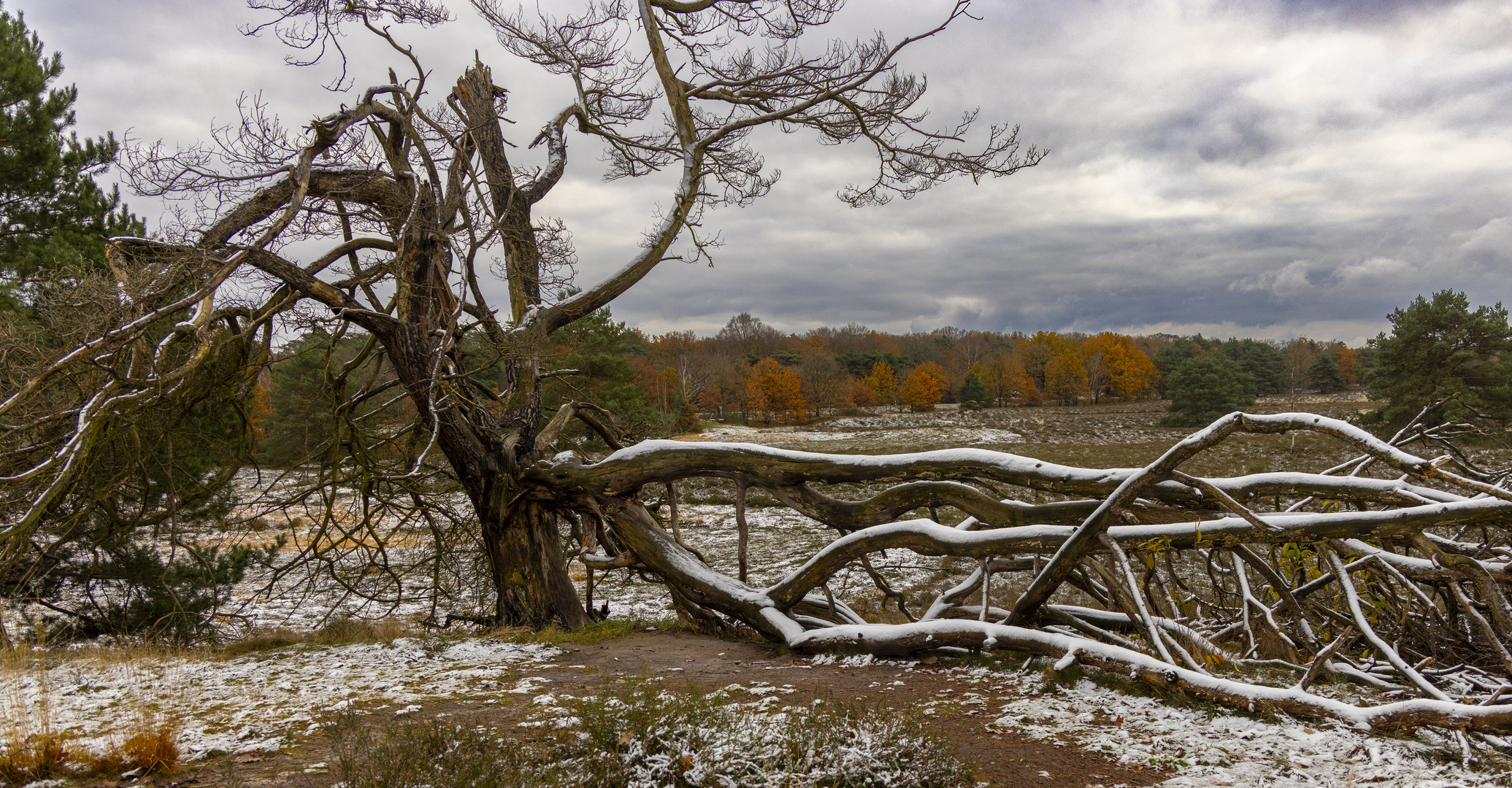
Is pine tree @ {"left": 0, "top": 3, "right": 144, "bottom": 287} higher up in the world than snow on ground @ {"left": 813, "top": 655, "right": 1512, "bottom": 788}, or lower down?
higher up

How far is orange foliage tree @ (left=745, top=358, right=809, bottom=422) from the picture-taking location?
57.3m

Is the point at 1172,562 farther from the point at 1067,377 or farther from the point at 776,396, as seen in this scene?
the point at 1067,377

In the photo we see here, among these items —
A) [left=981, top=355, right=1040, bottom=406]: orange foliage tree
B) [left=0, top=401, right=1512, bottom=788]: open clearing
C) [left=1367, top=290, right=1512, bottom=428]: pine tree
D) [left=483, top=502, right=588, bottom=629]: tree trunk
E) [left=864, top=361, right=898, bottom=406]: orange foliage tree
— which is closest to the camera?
[left=0, top=401, right=1512, bottom=788]: open clearing

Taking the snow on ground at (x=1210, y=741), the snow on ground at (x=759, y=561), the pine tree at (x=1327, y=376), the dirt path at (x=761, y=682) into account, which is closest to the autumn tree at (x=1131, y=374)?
the pine tree at (x=1327, y=376)

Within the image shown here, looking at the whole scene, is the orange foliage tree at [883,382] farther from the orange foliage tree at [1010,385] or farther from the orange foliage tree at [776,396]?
the orange foliage tree at [776,396]

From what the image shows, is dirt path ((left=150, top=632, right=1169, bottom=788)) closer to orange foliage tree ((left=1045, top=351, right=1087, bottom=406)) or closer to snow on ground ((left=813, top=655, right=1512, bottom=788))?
snow on ground ((left=813, top=655, right=1512, bottom=788))

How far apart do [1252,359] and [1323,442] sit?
1728 inches

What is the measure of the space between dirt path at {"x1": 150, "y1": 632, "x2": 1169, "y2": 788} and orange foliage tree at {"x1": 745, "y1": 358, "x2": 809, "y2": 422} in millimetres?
50493

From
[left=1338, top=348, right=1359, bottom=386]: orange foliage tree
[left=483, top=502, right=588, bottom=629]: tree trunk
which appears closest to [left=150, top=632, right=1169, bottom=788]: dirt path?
[left=483, top=502, right=588, bottom=629]: tree trunk

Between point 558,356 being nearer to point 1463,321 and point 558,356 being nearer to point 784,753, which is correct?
point 784,753

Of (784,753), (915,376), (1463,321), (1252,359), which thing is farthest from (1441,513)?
(1252,359)

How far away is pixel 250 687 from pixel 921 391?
206ft

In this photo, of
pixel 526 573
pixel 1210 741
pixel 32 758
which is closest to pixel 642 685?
pixel 32 758

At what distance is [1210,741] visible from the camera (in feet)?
10.9
